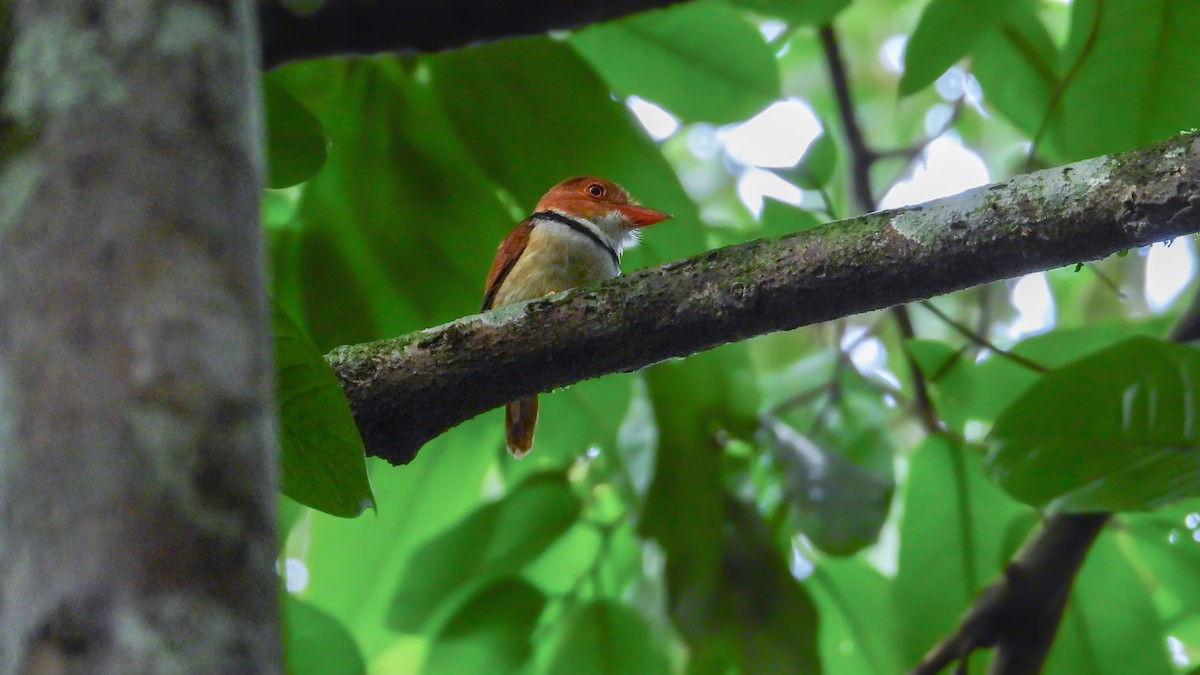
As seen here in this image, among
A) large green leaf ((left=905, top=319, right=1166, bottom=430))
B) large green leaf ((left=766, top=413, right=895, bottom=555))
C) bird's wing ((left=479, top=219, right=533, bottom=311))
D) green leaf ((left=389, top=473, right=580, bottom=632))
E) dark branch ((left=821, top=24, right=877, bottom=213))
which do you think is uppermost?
dark branch ((left=821, top=24, right=877, bottom=213))

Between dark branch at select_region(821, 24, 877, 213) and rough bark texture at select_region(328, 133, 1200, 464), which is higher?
dark branch at select_region(821, 24, 877, 213)

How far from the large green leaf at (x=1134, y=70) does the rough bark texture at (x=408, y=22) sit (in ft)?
2.61

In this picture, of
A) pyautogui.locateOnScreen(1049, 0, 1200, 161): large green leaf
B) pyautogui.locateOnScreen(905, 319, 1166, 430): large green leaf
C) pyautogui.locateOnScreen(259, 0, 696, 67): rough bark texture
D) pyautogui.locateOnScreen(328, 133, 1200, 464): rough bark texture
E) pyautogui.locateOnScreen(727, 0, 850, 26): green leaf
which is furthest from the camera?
pyautogui.locateOnScreen(905, 319, 1166, 430): large green leaf

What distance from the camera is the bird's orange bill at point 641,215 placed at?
242 centimetres

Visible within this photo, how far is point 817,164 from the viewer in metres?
2.37

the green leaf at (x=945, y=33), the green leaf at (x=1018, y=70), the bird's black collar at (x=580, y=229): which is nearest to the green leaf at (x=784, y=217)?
the green leaf at (x=945, y=33)

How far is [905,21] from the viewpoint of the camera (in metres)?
4.73

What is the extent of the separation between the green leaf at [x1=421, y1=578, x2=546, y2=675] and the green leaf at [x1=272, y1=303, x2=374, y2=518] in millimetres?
1262

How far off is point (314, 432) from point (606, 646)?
1376 millimetres

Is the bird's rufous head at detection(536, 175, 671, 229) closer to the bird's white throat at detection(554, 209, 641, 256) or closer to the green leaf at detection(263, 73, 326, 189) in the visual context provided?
the bird's white throat at detection(554, 209, 641, 256)

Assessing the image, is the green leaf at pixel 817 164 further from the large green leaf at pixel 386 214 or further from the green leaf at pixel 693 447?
the large green leaf at pixel 386 214

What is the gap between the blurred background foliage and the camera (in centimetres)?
214

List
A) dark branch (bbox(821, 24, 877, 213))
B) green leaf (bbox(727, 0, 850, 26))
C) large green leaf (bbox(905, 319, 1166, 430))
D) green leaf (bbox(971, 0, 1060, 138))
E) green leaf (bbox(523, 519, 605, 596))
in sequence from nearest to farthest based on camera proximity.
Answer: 1. green leaf (bbox(727, 0, 850, 26))
2. large green leaf (bbox(905, 319, 1166, 430))
3. green leaf (bbox(971, 0, 1060, 138))
4. green leaf (bbox(523, 519, 605, 596))
5. dark branch (bbox(821, 24, 877, 213))

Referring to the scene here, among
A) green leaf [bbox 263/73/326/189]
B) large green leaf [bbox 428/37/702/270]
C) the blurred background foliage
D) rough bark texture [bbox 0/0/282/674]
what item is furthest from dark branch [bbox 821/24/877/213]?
rough bark texture [bbox 0/0/282/674]
